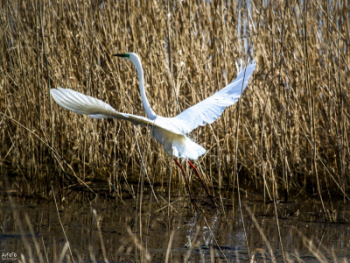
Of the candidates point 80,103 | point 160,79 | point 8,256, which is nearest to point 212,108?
point 160,79

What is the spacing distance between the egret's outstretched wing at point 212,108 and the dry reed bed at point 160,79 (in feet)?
1.27

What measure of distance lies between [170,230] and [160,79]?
1.52 metres

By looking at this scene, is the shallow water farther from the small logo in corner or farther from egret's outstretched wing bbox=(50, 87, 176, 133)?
egret's outstretched wing bbox=(50, 87, 176, 133)

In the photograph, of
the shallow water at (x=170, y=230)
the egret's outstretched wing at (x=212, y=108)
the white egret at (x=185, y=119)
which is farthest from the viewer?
the egret's outstretched wing at (x=212, y=108)

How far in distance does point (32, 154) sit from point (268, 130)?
2.13 m

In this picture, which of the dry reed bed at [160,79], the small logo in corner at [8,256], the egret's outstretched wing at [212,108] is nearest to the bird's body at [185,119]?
the egret's outstretched wing at [212,108]

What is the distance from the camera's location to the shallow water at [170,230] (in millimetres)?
2496

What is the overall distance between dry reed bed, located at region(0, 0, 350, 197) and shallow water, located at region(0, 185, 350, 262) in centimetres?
34

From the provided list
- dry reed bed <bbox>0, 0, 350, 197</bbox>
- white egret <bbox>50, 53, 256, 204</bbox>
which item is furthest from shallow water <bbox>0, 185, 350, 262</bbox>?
white egret <bbox>50, 53, 256, 204</bbox>

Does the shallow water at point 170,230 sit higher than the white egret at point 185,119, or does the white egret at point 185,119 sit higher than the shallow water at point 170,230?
the white egret at point 185,119

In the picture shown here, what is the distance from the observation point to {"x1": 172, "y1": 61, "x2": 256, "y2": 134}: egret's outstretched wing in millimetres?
3211

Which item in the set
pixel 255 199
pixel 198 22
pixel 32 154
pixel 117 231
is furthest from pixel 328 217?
pixel 32 154

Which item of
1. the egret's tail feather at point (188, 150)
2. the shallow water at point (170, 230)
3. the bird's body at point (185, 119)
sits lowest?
the shallow water at point (170, 230)

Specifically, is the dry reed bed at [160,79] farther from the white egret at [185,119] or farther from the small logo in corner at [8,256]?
the small logo in corner at [8,256]
